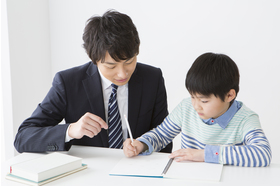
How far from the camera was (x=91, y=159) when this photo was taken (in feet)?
4.66

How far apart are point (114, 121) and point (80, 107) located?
0.20 metres

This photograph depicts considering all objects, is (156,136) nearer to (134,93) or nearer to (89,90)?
(134,93)

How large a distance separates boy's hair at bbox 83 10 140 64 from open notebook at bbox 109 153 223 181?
484mm

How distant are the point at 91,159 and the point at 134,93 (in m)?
0.51

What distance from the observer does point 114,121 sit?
1.73m

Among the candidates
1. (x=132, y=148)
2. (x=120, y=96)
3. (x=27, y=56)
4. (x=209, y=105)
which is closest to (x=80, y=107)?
(x=120, y=96)

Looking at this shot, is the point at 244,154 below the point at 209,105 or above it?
below

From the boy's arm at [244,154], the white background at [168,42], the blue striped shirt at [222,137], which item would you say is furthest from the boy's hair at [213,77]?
the white background at [168,42]

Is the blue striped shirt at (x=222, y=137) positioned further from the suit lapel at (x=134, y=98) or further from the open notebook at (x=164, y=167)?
the suit lapel at (x=134, y=98)

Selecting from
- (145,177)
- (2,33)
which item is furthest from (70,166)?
(2,33)

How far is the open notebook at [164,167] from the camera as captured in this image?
1183 millimetres

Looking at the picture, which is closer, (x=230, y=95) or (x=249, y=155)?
(x=249, y=155)

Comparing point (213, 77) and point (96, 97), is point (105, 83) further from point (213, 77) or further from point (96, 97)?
point (213, 77)

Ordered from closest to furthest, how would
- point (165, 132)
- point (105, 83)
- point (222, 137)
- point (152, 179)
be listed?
point (152, 179)
point (222, 137)
point (165, 132)
point (105, 83)
